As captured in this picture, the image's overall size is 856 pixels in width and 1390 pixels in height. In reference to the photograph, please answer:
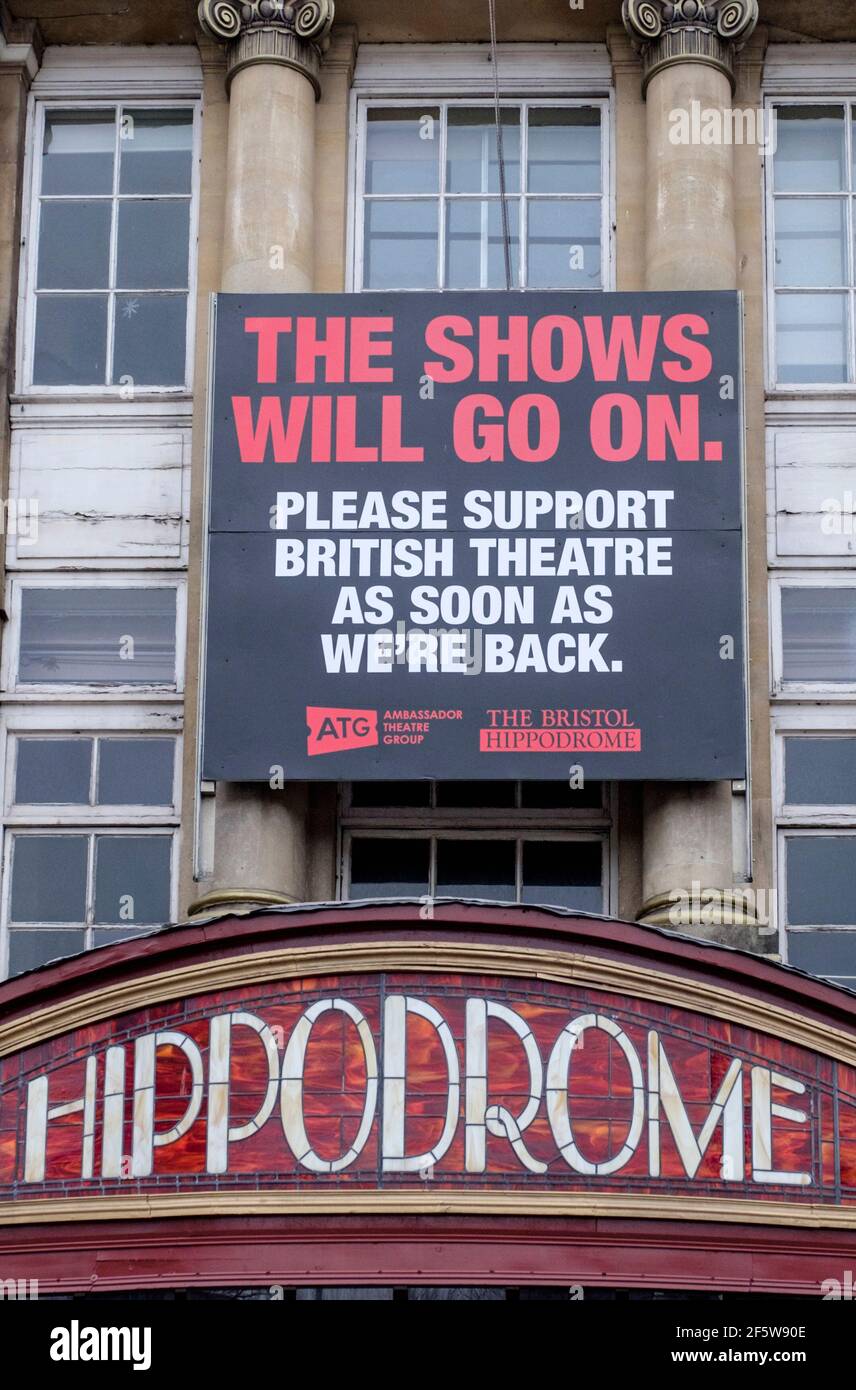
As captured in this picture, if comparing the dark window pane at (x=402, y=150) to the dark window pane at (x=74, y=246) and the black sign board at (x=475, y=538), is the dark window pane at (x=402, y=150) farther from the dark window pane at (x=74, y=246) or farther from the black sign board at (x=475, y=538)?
the dark window pane at (x=74, y=246)

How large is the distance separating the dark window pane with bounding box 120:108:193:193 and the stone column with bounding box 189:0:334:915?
23.6 inches

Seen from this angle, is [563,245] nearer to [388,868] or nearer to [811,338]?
[811,338]

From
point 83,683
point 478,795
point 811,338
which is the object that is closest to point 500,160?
point 811,338

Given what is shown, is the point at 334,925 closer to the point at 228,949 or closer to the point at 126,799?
the point at 228,949

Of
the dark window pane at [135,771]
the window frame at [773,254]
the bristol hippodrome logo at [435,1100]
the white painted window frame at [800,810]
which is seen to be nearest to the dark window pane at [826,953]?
the white painted window frame at [800,810]

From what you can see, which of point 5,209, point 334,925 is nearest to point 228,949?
point 334,925

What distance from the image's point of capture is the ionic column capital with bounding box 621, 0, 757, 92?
68.8 ft

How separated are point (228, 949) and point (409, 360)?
5.71m

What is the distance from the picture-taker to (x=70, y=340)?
21188mm

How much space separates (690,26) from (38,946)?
9016 millimetres

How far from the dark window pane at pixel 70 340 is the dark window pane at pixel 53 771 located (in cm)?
306

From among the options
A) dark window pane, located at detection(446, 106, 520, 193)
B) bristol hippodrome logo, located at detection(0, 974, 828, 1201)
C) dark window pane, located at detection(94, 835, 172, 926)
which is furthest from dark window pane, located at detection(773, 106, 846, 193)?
bristol hippodrome logo, located at detection(0, 974, 828, 1201)

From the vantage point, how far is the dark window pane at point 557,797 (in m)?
19.7

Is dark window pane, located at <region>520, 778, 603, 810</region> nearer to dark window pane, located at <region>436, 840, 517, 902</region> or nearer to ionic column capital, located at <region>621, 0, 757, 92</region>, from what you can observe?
dark window pane, located at <region>436, 840, 517, 902</region>
